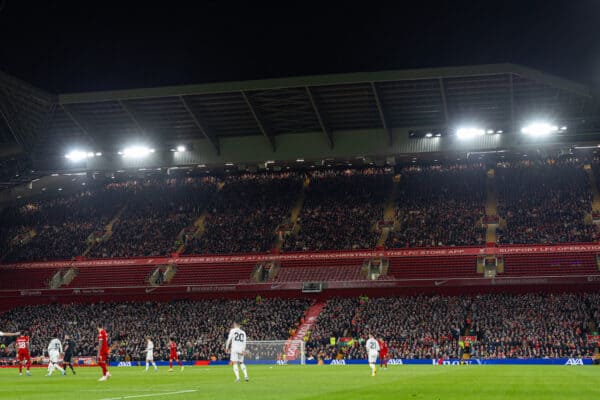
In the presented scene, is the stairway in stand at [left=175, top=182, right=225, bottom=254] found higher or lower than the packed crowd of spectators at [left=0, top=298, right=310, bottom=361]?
higher

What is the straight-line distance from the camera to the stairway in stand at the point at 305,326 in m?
49.0

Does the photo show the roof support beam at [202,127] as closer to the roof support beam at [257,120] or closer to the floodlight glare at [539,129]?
the roof support beam at [257,120]

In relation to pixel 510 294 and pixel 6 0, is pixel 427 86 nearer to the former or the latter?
pixel 510 294

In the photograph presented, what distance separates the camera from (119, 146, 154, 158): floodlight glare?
5833 centimetres

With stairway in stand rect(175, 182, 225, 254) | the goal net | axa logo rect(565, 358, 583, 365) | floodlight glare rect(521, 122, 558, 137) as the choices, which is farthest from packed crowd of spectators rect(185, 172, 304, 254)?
axa logo rect(565, 358, 583, 365)

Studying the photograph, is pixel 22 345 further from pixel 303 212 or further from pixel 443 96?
pixel 303 212

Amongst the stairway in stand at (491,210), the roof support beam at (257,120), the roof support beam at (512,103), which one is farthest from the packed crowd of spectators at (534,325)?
the roof support beam at (257,120)

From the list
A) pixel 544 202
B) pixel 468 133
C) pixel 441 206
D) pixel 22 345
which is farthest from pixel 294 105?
pixel 22 345

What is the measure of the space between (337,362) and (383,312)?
713 cm

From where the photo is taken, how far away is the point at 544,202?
61.8 metres

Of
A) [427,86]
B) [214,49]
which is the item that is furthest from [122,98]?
[427,86]

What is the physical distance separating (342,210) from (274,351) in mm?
21015

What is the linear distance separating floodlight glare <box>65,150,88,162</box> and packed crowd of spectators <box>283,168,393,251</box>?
61.6 feet

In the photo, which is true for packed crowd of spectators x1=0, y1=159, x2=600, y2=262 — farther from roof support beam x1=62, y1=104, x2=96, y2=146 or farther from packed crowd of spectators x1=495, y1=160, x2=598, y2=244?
roof support beam x1=62, y1=104, x2=96, y2=146
